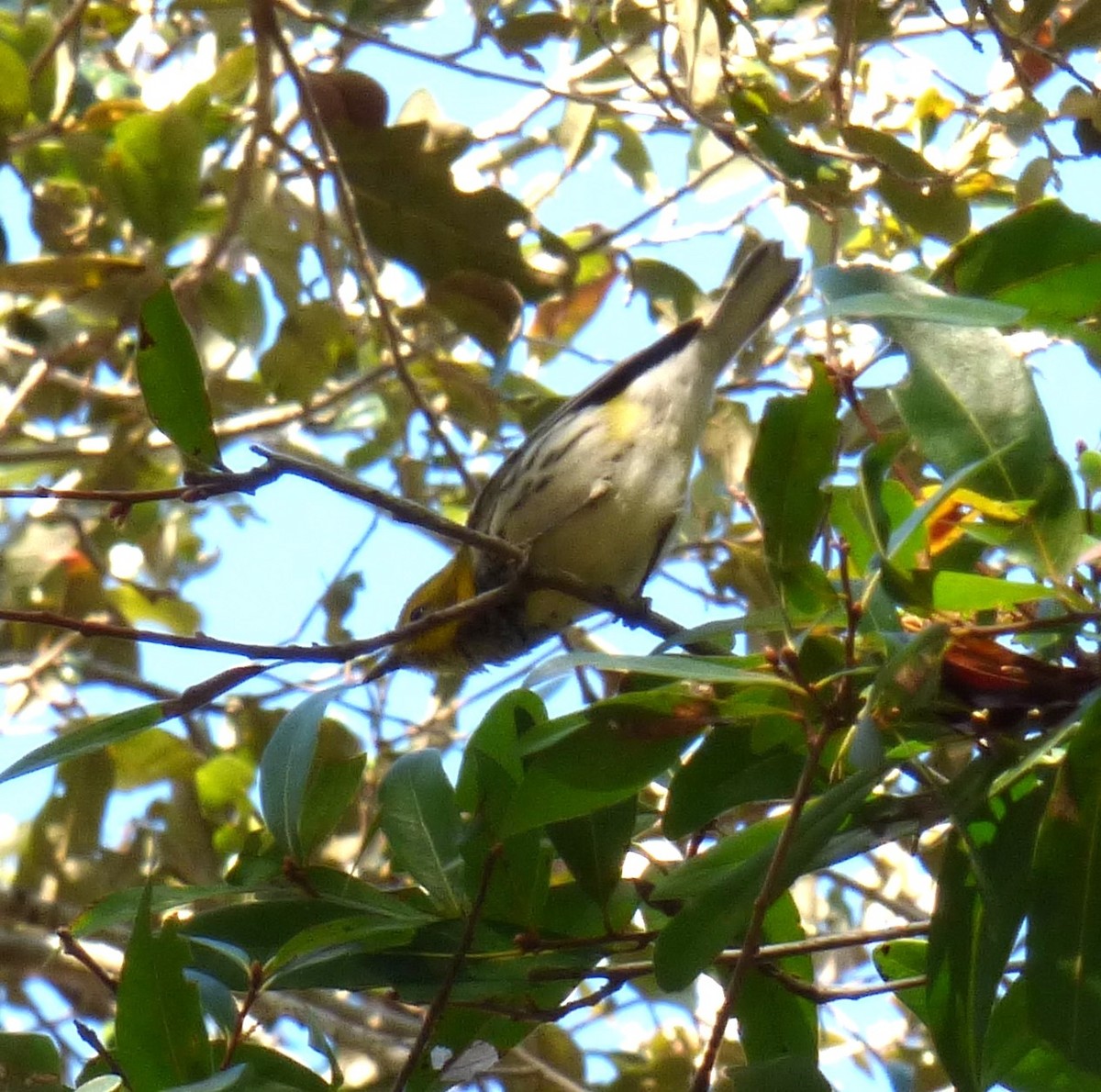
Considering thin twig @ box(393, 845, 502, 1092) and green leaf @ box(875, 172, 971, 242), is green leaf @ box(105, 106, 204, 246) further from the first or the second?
thin twig @ box(393, 845, 502, 1092)

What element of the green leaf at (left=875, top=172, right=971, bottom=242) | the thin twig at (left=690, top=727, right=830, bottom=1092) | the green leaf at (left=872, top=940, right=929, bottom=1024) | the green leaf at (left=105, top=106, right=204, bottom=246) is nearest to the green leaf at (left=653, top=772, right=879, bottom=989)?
the thin twig at (left=690, top=727, right=830, bottom=1092)

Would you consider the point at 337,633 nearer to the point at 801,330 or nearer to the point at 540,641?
the point at 540,641

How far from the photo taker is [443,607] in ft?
12.2

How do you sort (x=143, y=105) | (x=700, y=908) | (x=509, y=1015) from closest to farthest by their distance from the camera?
1. (x=700, y=908)
2. (x=509, y=1015)
3. (x=143, y=105)

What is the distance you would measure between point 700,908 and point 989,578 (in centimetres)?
47

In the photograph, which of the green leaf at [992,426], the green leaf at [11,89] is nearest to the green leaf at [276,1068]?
the green leaf at [992,426]

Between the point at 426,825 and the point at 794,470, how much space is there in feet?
2.11

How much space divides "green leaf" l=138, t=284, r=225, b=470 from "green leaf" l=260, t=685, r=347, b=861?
399 millimetres

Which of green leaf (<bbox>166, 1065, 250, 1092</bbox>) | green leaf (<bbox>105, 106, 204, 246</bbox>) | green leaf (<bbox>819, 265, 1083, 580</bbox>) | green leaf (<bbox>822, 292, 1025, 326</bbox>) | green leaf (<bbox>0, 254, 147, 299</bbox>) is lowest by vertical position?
green leaf (<bbox>166, 1065, 250, 1092</bbox>)

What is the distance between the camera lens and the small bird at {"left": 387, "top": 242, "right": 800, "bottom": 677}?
11.8 feet

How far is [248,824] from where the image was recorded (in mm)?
3879

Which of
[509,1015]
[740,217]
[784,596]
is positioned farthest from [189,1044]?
[740,217]

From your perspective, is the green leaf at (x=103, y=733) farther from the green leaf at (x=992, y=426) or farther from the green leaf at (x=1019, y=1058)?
the green leaf at (x=1019, y=1058)

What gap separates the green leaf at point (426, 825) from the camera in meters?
1.77
